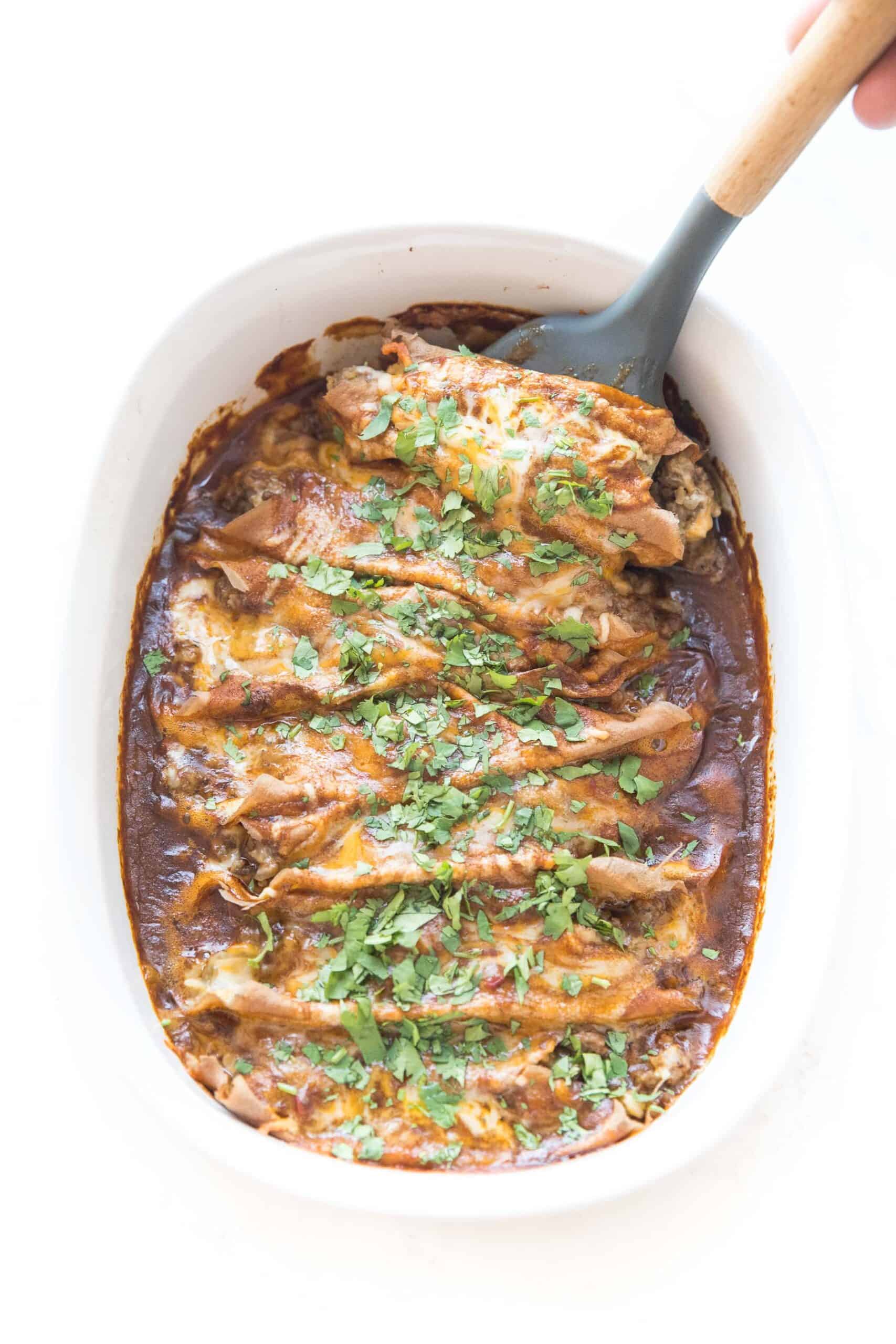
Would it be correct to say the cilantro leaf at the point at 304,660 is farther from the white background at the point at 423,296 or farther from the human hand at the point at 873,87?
the human hand at the point at 873,87

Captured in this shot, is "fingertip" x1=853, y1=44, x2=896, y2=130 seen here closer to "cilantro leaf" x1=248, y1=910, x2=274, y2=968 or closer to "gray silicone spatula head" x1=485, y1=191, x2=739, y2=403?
"gray silicone spatula head" x1=485, y1=191, x2=739, y2=403

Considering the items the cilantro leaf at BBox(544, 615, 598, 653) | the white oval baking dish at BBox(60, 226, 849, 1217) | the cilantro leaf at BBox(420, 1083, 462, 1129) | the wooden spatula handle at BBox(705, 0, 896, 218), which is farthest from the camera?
the cilantro leaf at BBox(544, 615, 598, 653)

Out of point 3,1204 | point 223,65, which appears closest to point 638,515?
point 223,65

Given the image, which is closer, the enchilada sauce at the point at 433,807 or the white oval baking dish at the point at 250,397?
the white oval baking dish at the point at 250,397

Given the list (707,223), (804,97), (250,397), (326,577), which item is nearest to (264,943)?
(326,577)

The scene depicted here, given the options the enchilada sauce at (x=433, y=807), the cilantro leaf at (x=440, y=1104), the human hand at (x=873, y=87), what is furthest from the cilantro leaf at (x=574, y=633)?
the human hand at (x=873, y=87)

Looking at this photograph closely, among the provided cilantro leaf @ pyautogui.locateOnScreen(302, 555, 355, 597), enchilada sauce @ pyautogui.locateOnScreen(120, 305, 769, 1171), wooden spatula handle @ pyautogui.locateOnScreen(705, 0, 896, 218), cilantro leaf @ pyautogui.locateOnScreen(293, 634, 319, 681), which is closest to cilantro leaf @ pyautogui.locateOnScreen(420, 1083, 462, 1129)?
enchilada sauce @ pyautogui.locateOnScreen(120, 305, 769, 1171)
